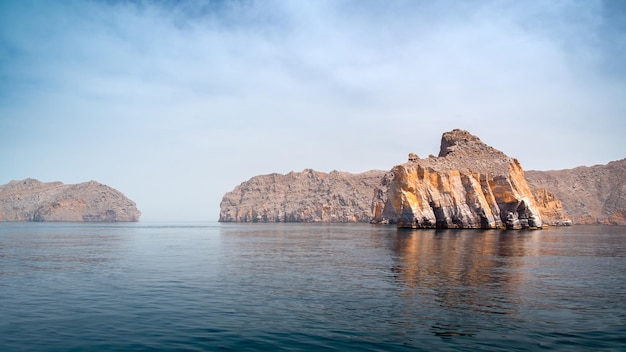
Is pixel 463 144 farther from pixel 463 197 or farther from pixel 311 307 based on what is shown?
pixel 311 307

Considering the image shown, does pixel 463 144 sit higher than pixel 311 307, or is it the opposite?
pixel 463 144

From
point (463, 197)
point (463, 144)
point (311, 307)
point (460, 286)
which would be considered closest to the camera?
point (311, 307)

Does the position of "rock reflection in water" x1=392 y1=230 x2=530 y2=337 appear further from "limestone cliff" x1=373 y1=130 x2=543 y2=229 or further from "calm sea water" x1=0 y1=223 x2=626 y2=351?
"limestone cliff" x1=373 y1=130 x2=543 y2=229

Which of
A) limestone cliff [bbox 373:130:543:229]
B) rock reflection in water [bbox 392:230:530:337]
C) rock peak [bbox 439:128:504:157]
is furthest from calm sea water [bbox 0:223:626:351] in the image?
rock peak [bbox 439:128:504:157]

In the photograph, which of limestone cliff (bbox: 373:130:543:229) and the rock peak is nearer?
limestone cliff (bbox: 373:130:543:229)

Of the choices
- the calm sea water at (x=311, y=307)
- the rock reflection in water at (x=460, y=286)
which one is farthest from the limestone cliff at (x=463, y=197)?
the calm sea water at (x=311, y=307)

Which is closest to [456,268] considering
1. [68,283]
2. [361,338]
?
[361,338]

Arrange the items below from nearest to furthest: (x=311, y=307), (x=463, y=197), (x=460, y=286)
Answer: (x=311, y=307) → (x=460, y=286) → (x=463, y=197)

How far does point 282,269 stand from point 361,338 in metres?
18.5

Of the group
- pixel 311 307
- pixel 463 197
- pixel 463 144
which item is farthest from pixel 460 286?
pixel 463 144

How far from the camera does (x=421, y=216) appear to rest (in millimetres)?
108625

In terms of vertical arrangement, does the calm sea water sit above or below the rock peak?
below

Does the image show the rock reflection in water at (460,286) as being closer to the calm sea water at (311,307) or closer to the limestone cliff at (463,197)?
the calm sea water at (311,307)

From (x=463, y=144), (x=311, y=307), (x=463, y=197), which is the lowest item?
(x=311, y=307)
